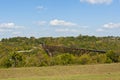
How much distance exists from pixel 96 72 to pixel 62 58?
12.8 meters

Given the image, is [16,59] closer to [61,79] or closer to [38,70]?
[38,70]

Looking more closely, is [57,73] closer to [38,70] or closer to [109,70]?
[38,70]

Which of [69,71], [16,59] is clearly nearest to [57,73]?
[69,71]

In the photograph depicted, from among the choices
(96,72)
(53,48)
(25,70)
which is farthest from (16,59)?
(53,48)

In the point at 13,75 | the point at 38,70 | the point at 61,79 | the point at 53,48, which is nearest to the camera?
the point at 61,79

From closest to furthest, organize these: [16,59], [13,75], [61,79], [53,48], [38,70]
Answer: [61,79] → [13,75] → [38,70] → [16,59] → [53,48]

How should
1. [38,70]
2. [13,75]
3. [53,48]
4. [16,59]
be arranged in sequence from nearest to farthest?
[13,75] → [38,70] → [16,59] → [53,48]

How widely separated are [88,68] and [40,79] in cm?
511

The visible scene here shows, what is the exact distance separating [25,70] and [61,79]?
453cm

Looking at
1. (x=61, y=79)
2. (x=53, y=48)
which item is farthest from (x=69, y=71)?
(x=53, y=48)

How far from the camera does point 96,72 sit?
16672mm

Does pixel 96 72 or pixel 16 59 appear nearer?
pixel 96 72

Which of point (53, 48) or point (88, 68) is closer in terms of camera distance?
point (88, 68)

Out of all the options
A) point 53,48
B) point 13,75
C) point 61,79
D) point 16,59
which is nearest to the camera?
point 61,79
